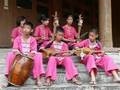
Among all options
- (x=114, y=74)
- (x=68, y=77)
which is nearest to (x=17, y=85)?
(x=68, y=77)

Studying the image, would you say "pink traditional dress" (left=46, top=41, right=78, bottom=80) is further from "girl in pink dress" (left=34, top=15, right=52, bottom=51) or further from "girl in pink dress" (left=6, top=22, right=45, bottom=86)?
"girl in pink dress" (left=34, top=15, right=52, bottom=51)

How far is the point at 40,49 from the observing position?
8945mm

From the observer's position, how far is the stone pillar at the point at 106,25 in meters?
10.6

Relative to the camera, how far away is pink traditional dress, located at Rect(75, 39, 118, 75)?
8398 mm

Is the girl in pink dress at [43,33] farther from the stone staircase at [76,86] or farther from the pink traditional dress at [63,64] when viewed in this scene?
the pink traditional dress at [63,64]

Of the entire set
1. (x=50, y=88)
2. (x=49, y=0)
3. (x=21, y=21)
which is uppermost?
(x=49, y=0)

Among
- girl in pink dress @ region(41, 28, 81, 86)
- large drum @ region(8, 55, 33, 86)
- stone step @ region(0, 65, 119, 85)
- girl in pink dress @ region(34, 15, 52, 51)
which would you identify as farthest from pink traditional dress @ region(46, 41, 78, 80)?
girl in pink dress @ region(34, 15, 52, 51)

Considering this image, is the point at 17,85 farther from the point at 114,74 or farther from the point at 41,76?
the point at 114,74

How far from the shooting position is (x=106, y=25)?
1071 centimetres

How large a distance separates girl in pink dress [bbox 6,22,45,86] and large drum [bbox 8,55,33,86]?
0.39ft

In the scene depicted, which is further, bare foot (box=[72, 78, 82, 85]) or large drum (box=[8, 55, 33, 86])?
bare foot (box=[72, 78, 82, 85])

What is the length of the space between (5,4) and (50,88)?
203 inches

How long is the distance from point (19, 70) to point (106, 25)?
11.2ft

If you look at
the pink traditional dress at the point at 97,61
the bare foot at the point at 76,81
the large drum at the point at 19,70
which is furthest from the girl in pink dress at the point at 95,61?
the large drum at the point at 19,70
